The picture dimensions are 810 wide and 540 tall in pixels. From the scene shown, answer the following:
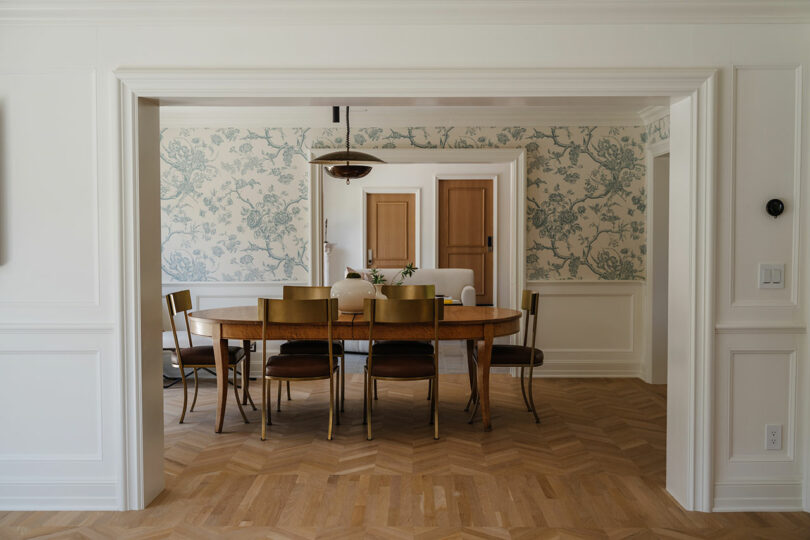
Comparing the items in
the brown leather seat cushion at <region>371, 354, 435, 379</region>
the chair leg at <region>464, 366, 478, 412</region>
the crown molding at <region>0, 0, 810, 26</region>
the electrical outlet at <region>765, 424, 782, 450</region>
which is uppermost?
the crown molding at <region>0, 0, 810, 26</region>

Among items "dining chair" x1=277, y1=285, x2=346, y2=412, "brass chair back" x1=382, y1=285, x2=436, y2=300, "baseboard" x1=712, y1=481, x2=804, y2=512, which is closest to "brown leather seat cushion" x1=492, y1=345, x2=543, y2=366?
"brass chair back" x1=382, y1=285, x2=436, y2=300

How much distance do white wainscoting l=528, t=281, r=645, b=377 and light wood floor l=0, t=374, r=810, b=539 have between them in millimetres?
1126

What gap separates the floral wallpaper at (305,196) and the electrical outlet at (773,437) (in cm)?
307

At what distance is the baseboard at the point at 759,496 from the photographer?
2963mm

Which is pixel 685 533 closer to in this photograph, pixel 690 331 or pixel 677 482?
pixel 677 482

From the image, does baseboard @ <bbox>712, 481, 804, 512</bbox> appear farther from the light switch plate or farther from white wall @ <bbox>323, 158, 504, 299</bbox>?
white wall @ <bbox>323, 158, 504, 299</bbox>

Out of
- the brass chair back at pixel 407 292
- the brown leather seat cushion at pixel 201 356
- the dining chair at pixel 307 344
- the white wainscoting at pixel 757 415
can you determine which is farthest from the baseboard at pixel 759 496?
the brown leather seat cushion at pixel 201 356

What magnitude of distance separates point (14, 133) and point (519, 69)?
242 centimetres

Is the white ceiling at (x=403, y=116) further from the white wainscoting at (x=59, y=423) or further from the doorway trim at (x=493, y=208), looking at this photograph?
the doorway trim at (x=493, y=208)

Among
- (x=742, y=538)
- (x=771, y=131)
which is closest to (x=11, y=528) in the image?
(x=742, y=538)

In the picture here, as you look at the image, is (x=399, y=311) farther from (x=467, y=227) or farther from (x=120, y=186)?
(x=467, y=227)

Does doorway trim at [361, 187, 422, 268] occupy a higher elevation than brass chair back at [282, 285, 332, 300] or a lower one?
higher

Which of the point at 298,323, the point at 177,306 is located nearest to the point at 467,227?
the point at 177,306

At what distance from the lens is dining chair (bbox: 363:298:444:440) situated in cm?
386
